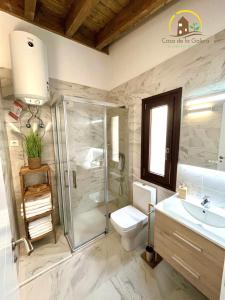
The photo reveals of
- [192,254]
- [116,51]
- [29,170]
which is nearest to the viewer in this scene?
[192,254]

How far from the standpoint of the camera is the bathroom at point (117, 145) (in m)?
1.28

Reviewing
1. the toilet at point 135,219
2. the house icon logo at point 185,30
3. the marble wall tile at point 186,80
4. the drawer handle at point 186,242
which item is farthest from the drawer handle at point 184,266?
the house icon logo at point 185,30

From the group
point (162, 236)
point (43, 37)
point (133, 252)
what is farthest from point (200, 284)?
point (43, 37)

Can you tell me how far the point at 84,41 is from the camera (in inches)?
84.7

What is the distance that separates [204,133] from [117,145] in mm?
1320

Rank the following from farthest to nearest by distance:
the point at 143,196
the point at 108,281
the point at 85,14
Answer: the point at 143,196 < the point at 85,14 < the point at 108,281

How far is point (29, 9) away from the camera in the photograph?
1.55m

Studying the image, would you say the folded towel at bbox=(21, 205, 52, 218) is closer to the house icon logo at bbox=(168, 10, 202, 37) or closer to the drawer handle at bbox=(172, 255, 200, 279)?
the drawer handle at bbox=(172, 255, 200, 279)

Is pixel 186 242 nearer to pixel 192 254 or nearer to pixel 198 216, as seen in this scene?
pixel 192 254

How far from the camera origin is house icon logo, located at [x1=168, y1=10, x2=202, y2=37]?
1333 millimetres

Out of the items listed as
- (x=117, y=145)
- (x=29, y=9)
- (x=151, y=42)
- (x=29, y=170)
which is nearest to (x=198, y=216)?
(x=117, y=145)

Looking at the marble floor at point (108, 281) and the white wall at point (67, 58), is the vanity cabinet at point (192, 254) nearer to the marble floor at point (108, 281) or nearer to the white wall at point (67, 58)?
the marble floor at point (108, 281)

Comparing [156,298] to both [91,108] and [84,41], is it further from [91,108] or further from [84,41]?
[84,41]

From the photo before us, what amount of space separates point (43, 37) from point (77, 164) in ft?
5.88
